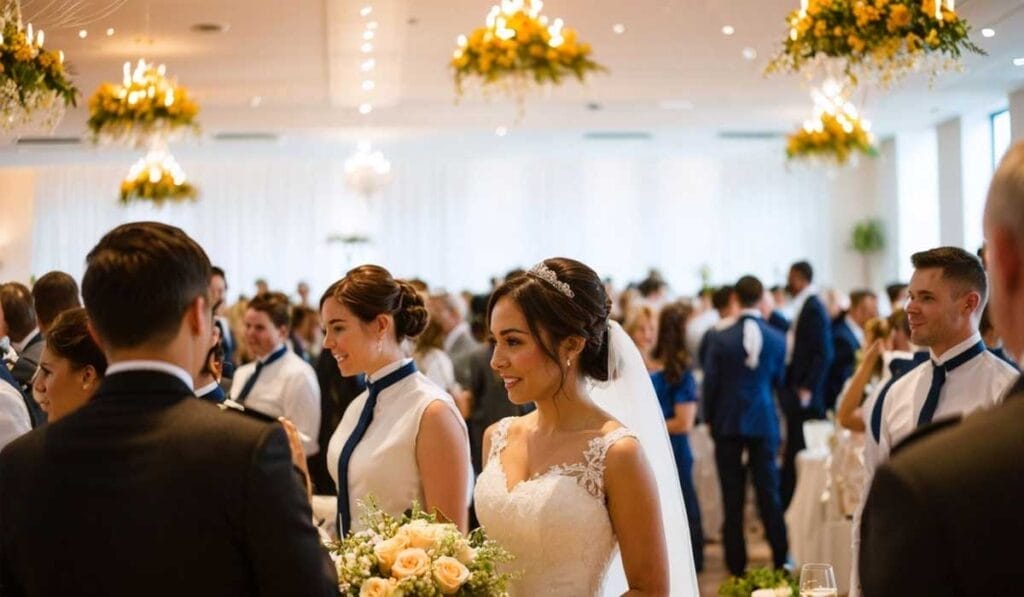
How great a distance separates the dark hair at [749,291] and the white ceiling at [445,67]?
4.96 feet

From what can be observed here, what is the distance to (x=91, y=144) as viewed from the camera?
22.2 ft

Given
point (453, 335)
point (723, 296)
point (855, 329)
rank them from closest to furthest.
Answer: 1. point (723, 296)
2. point (453, 335)
3. point (855, 329)

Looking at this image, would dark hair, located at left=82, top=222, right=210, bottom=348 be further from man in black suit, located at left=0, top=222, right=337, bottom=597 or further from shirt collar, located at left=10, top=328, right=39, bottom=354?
shirt collar, located at left=10, top=328, right=39, bottom=354

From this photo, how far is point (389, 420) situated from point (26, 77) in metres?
1.67

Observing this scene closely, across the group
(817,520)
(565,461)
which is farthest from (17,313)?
(817,520)

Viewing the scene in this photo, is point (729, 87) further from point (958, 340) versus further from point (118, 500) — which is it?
point (118, 500)

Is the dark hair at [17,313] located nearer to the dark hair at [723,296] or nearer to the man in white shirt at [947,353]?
the man in white shirt at [947,353]

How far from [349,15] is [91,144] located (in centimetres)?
216

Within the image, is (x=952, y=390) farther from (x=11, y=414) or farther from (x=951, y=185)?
(x=951, y=185)

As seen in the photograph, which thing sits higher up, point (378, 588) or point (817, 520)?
point (378, 588)

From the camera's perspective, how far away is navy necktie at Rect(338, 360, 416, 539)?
374 cm

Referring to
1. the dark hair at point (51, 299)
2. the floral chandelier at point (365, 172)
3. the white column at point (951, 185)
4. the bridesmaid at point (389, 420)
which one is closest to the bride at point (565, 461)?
the bridesmaid at point (389, 420)

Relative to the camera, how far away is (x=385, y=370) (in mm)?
3871

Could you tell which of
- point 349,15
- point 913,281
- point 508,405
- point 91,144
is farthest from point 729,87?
point 913,281
